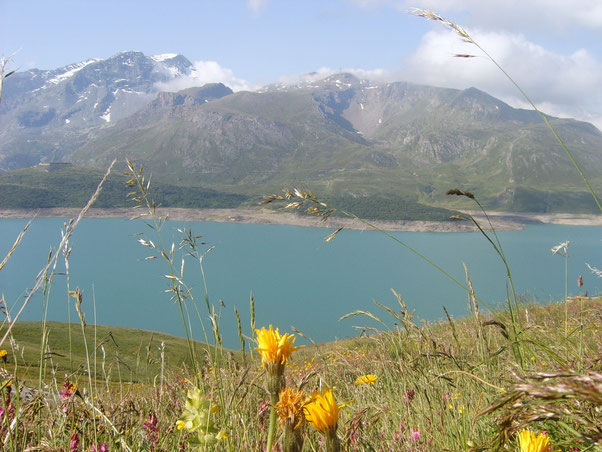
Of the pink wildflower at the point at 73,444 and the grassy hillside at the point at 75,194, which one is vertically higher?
the pink wildflower at the point at 73,444

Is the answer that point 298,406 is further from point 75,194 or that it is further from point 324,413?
point 75,194

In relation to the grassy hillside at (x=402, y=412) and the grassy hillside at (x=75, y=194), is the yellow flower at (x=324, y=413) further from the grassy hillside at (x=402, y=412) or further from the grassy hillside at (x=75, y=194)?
the grassy hillside at (x=75, y=194)

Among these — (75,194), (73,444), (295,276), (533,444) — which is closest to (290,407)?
(533,444)

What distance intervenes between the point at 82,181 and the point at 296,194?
707 feet

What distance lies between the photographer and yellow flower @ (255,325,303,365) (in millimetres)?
1092

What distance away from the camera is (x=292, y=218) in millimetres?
144750

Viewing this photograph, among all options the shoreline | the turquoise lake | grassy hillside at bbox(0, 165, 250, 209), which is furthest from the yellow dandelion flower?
grassy hillside at bbox(0, 165, 250, 209)

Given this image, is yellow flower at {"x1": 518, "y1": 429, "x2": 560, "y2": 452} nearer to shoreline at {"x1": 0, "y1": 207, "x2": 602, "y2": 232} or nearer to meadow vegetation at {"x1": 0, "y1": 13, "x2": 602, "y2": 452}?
meadow vegetation at {"x1": 0, "y1": 13, "x2": 602, "y2": 452}

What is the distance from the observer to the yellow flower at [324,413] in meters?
0.98

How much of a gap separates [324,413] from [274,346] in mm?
200

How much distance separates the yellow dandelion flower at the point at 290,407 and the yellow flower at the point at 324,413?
0.08ft

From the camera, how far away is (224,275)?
74250 mm

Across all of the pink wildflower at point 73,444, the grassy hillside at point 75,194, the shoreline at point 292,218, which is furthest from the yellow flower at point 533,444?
the grassy hillside at point 75,194

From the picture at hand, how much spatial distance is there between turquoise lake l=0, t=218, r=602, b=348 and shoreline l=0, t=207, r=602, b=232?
1128 centimetres
